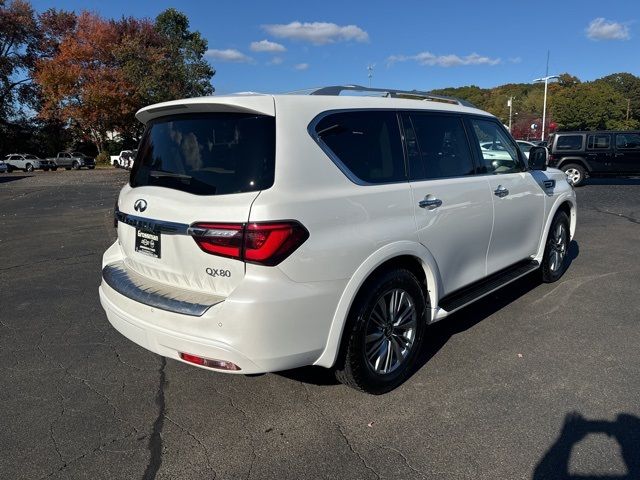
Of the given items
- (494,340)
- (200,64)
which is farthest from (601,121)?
(494,340)

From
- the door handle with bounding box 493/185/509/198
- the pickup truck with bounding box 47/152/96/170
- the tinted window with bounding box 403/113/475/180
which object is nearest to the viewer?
the tinted window with bounding box 403/113/475/180

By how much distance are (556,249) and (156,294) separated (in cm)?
451

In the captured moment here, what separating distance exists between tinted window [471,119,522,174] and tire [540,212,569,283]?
3.48 ft

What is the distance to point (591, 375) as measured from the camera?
3527 millimetres

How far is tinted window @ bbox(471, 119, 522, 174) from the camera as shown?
437 cm

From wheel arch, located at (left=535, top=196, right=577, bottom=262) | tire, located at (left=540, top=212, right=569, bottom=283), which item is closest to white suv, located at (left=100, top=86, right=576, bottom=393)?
wheel arch, located at (left=535, top=196, right=577, bottom=262)

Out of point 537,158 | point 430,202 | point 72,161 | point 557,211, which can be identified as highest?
point 72,161

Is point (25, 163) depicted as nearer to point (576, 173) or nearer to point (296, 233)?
point (576, 173)

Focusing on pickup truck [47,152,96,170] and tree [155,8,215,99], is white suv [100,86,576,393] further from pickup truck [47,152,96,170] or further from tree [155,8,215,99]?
pickup truck [47,152,96,170]

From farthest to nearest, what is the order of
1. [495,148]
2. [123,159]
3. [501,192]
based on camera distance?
[123,159]
[495,148]
[501,192]

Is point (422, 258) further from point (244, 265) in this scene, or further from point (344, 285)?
point (244, 265)

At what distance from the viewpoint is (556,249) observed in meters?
5.64

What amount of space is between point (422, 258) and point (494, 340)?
4.24 ft

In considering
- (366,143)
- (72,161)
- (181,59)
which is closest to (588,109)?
(181,59)
